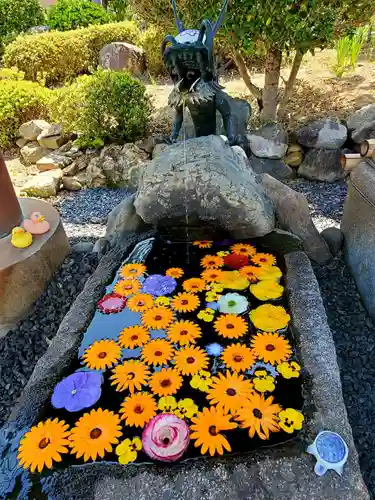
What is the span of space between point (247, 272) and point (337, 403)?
1064 millimetres

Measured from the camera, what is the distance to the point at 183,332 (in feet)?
7.47

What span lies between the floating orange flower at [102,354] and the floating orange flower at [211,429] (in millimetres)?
559

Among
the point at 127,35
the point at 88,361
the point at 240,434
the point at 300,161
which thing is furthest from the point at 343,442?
the point at 127,35

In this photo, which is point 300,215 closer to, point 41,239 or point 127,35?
point 41,239

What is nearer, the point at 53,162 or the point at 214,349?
the point at 214,349

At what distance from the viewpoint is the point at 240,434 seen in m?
1.72

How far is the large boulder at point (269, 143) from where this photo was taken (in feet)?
17.4

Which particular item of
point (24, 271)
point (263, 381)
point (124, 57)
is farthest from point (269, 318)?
point (124, 57)

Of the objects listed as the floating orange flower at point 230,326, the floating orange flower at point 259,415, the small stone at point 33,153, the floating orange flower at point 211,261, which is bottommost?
the small stone at point 33,153

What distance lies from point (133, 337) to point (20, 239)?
1.51 m

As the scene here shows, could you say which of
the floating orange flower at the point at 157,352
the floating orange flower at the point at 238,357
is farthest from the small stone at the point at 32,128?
the floating orange flower at the point at 238,357

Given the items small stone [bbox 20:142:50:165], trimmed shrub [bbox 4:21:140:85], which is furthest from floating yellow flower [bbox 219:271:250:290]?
trimmed shrub [bbox 4:21:140:85]

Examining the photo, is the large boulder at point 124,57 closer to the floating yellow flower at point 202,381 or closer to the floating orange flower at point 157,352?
the floating orange flower at point 157,352

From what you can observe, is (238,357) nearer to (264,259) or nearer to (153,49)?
(264,259)
